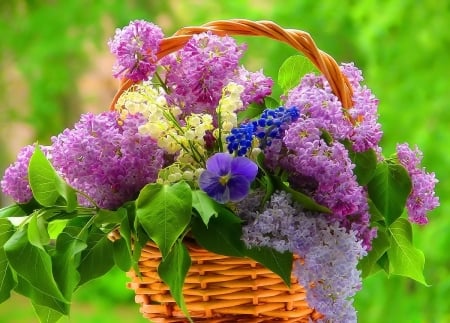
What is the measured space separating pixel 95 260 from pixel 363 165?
29cm

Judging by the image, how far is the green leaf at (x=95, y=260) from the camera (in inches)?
33.8

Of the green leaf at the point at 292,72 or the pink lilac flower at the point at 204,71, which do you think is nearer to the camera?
the pink lilac flower at the point at 204,71

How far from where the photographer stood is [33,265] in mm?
816

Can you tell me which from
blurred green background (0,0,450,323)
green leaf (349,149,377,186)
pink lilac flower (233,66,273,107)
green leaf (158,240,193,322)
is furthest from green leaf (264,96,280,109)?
blurred green background (0,0,450,323)

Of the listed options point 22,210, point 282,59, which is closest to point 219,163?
point 22,210

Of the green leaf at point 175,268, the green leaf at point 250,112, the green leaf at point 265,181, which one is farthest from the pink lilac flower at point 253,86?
the green leaf at point 175,268

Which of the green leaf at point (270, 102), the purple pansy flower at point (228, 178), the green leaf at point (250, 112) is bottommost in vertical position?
the purple pansy flower at point (228, 178)

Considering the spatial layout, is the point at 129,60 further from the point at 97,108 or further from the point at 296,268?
the point at 97,108

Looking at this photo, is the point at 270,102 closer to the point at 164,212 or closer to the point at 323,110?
the point at 323,110

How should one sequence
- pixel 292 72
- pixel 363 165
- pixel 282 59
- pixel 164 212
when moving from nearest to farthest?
pixel 164 212
pixel 363 165
pixel 292 72
pixel 282 59

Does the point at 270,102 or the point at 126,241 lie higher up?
the point at 270,102

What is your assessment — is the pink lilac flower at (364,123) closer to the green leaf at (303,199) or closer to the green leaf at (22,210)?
the green leaf at (303,199)

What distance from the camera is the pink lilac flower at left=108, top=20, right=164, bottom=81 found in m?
0.93

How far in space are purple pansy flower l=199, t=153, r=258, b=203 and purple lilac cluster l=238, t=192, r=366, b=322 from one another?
3cm
